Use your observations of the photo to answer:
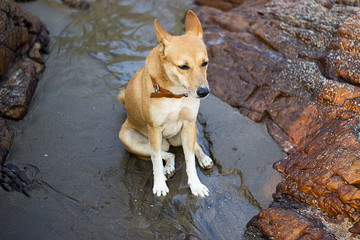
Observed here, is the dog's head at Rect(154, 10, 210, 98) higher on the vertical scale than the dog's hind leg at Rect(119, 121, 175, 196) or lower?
higher

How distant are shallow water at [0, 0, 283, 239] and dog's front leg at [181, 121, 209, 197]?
10 centimetres

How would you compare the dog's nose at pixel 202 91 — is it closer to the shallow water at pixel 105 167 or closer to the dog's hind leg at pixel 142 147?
the dog's hind leg at pixel 142 147

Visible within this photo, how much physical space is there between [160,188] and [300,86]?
101 inches

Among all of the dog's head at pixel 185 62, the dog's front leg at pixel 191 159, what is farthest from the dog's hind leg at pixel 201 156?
the dog's head at pixel 185 62

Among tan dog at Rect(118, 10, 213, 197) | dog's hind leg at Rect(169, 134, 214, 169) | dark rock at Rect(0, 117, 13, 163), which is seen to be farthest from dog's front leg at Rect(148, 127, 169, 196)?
dark rock at Rect(0, 117, 13, 163)

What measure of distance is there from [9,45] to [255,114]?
3.98 m

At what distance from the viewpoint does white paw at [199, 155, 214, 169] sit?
4.55 meters

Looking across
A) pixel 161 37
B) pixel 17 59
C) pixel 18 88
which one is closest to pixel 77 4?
pixel 17 59

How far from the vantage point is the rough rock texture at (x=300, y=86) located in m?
3.76

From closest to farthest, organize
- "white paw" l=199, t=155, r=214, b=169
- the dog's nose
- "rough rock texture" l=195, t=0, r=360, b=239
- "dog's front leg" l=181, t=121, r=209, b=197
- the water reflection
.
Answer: the dog's nose
"rough rock texture" l=195, t=0, r=360, b=239
"dog's front leg" l=181, t=121, r=209, b=197
"white paw" l=199, t=155, r=214, b=169
the water reflection

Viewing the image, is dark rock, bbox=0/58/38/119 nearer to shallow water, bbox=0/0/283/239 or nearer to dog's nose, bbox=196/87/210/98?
shallow water, bbox=0/0/283/239

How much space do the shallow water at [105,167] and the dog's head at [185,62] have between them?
1.41 m

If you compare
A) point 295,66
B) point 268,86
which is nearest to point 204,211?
point 268,86

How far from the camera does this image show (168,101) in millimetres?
3811
